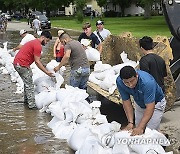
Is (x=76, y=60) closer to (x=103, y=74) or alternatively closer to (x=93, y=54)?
(x=103, y=74)

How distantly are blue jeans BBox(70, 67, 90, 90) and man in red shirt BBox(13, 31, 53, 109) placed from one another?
25.5 inches

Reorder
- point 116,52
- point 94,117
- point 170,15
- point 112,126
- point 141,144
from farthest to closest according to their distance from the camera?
point 116,52 < point 170,15 < point 94,117 < point 112,126 < point 141,144

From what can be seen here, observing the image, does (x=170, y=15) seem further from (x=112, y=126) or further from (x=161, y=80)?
(x=112, y=126)

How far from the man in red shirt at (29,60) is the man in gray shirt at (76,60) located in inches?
15.8

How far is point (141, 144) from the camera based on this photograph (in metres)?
4.95

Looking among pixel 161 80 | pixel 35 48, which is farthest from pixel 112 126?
pixel 35 48

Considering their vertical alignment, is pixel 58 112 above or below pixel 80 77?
below

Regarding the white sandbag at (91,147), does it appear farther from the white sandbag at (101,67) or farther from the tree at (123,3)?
the tree at (123,3)

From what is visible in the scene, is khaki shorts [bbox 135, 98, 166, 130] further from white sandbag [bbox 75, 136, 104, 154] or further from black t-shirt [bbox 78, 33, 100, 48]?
black t-shirt [bbox 78, 33, 100, 48]

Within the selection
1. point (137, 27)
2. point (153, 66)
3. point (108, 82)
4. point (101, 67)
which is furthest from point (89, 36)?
point (137, 27)

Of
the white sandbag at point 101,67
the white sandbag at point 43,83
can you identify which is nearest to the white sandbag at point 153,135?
the white sandbag at point 101,67

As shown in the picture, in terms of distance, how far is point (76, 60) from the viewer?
338 inches

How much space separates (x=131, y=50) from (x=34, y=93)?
2096mm

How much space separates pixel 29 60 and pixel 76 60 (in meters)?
0.92
